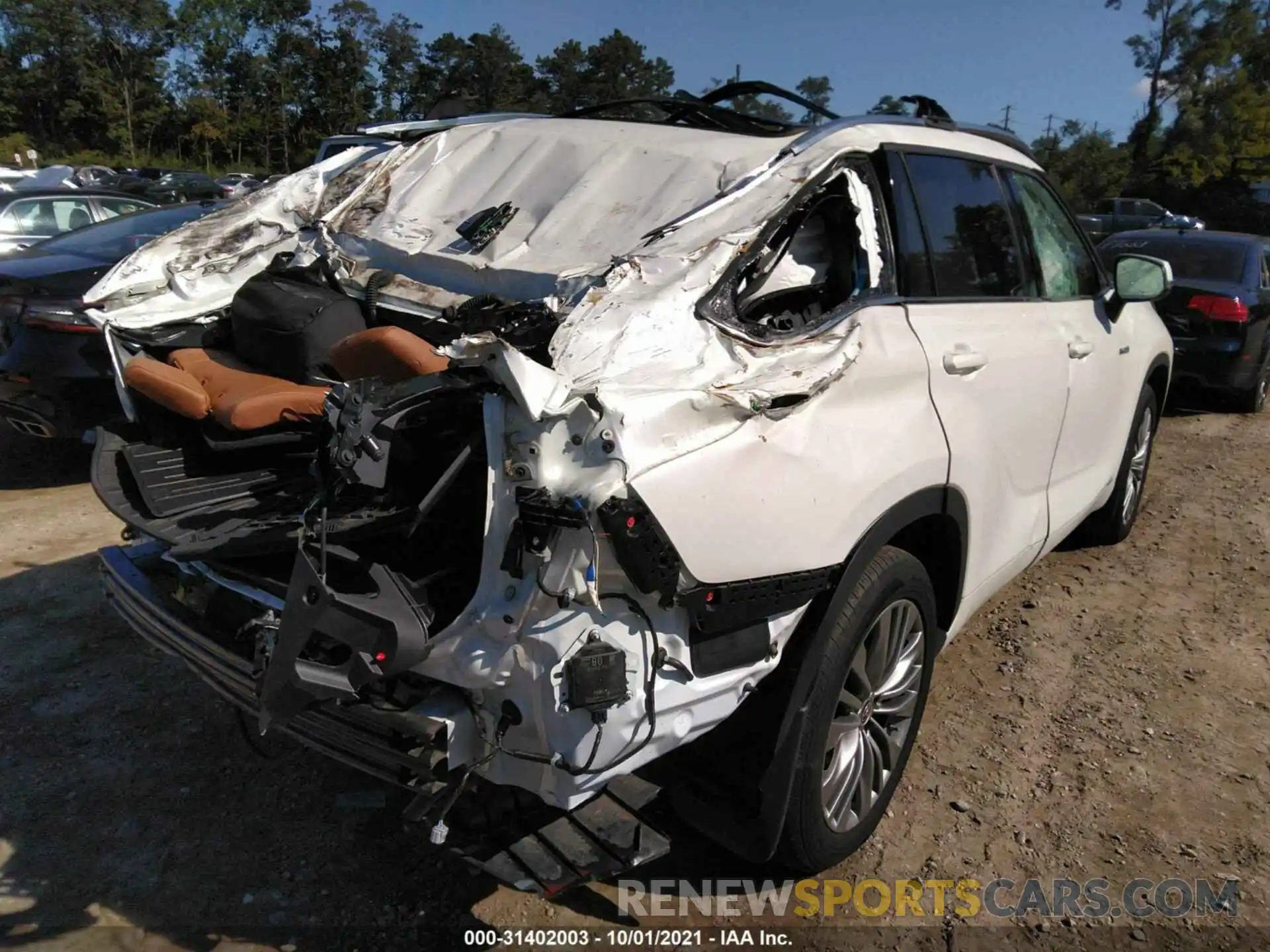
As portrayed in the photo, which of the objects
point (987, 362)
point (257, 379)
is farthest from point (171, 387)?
point (987, 362)

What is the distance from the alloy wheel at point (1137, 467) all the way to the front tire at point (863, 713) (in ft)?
8.72

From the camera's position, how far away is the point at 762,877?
2.80 meters

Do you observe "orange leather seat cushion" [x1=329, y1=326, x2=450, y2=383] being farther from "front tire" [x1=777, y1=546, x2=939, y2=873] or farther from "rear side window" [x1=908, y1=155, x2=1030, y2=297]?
"rear side window" [x1=908, y1=155, x2=1030, y2=297]

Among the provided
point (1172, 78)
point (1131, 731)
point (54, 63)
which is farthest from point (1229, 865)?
point (54, 63)

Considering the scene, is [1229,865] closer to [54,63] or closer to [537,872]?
[537,872]

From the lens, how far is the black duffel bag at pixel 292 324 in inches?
127

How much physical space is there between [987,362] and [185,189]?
28.1 m

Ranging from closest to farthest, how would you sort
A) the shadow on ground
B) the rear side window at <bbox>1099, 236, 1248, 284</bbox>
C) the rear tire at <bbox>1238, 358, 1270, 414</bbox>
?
1. the shadow on ground
2. the rear side window at <bbox>1099, 236, 1248, 284</bbox>
3. the rear tire at <bbox>1238, 358, 1270, 414</bbox>

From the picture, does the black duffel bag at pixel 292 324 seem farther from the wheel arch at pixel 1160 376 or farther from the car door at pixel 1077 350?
the wheel arch at pixel 1160 376

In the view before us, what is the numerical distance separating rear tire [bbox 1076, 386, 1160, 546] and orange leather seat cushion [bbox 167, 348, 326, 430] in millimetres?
3787

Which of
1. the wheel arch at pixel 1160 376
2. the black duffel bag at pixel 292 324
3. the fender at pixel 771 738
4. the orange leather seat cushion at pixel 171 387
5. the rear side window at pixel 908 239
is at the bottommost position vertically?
the fender at pixel 771 738

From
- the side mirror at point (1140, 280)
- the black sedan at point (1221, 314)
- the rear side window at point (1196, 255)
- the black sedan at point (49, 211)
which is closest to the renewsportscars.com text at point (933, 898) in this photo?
the side mirror at point (1140, 280)

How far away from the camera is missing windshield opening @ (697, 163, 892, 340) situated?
2.44 metres

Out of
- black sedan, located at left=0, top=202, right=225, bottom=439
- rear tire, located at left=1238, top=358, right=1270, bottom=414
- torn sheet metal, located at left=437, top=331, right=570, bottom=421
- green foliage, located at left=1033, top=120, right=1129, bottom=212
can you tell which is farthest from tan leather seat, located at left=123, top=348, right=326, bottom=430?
green foliage, located at left=1033, top=120, right=1129, bottom=212
